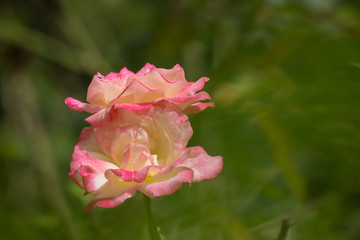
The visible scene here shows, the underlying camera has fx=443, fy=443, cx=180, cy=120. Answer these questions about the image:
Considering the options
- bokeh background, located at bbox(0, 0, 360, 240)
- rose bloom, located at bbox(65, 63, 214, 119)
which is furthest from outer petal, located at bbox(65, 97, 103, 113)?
bokeh background, located at bbox(0, 0, 360, 240)

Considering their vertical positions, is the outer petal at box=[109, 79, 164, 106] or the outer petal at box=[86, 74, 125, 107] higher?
the outer petal at box=[86, 74, 125, 107]

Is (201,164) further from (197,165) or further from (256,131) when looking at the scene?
(256,131)

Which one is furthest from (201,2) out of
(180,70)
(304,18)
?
(180,70)

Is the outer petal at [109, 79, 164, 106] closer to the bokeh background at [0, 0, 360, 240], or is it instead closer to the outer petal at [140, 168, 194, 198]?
the outer petal at [140, 168, 194, 198]

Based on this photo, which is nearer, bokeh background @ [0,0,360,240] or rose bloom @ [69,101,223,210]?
rose bloom @ [69,101,223,210]

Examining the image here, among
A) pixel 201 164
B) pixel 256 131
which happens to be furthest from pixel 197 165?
pixel 256 131

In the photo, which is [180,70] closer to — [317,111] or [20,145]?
[317,111]

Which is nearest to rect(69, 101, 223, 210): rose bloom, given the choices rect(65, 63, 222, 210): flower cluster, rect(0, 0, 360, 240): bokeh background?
rect(65, 63, 222, 210): flower cluster

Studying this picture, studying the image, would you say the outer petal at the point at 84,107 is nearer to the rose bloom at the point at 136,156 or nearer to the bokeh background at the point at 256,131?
the rose bloom at the point at 136,156

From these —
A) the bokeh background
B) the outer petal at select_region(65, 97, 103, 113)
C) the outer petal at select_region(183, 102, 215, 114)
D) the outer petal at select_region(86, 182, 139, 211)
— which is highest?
the bokeh background

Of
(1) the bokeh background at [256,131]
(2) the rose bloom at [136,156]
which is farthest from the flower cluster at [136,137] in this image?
(1) the bokeh background at [256,131]
